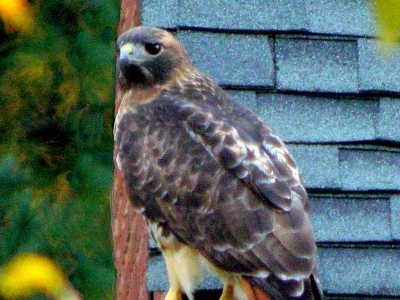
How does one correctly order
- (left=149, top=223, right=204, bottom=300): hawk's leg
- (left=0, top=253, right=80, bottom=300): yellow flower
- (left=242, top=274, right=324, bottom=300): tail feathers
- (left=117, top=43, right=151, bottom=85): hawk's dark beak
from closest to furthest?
(left=0, top=253, right=80, bottom=300): yellow flower → (left=242, top=274, right=324, bottom=300): tail feathers → (left=149, top=223, right=204, bottom=300): hawk's leg → (left=117, top=43, right=151, bottom=85): hawk's dark beak

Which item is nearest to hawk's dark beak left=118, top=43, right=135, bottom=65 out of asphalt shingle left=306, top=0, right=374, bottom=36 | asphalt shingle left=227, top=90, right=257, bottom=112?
asphalt shingle left=227, top=90, right=257, bottom=112

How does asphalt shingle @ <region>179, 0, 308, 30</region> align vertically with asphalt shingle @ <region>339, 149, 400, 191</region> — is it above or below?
above

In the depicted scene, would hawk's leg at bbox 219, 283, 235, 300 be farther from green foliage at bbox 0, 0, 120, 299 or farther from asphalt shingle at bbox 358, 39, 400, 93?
green foliage at bbox 0, 0, 120, 299

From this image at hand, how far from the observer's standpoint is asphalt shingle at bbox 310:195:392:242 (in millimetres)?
2553

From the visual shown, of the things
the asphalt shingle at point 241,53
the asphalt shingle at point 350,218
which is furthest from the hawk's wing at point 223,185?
the asphalt shingle at point 350,218

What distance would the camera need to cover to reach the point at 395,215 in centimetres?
258

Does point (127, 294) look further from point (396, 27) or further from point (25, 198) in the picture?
point (396, 27)

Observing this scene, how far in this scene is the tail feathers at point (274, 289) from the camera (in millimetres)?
1990

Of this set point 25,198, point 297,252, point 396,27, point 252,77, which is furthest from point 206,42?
point 396,27

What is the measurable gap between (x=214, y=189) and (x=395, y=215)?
0.70m

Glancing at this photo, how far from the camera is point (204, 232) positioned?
2.24m

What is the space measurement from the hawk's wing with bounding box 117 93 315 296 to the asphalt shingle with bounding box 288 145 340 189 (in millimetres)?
226

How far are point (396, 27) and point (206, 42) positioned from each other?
1.91 meters

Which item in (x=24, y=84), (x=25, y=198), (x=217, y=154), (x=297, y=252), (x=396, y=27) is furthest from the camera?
(x=24, y=84)
